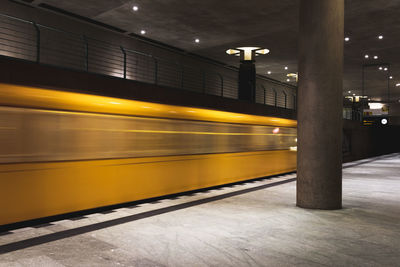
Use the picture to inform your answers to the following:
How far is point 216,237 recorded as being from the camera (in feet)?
19.1

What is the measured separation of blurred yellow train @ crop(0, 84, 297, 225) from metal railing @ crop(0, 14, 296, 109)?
137 centimetres

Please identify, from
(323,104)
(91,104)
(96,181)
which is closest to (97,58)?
(91,104)

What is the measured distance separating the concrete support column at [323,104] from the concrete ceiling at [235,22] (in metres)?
5.58

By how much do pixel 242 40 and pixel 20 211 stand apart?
14.6 meters

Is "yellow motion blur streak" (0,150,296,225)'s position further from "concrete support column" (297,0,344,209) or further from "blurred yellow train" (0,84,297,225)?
"concrete support column" (297,0,344,209)

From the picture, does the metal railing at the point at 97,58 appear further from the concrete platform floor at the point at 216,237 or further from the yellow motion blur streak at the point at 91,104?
the concrete platform floor at the point at 216,237

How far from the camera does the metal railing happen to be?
38.9ft

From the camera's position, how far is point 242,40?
18453mm

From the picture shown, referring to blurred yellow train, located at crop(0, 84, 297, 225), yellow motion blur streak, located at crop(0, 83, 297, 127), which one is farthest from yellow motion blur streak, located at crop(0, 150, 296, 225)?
yellow motion blur streak, located at crop(0, 83, 297, 127)

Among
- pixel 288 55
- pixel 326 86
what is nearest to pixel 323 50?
pixel 326 86

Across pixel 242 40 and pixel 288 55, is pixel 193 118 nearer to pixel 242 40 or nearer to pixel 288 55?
pixel 242 40

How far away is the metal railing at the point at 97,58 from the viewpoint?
→ 1184 cm

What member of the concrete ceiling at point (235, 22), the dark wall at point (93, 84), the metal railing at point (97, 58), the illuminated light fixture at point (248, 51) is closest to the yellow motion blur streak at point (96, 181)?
the dark wall at point (93, 84)

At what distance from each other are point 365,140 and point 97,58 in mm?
19275
